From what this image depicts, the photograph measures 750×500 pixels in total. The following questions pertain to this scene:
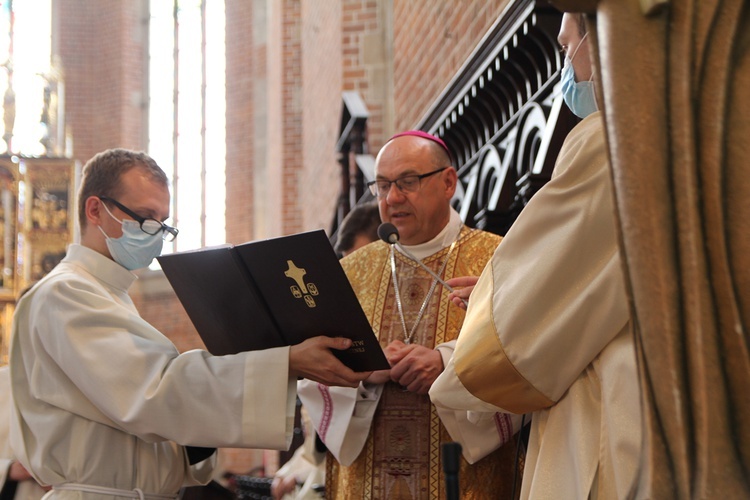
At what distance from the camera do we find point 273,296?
11.0 ft

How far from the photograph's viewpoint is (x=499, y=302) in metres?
2.53

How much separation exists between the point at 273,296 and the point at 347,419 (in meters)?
0.60

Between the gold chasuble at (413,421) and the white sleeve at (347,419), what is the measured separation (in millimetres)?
39

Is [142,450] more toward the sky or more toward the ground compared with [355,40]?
more toward the ground

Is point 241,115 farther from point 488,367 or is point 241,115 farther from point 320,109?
point 488,367

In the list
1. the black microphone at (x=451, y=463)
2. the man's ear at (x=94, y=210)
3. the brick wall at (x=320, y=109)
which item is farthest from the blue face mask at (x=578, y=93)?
the brick wall at (x=320, y=109)

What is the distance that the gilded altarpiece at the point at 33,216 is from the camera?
14.4 m

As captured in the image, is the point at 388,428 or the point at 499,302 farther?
the point at 388,428

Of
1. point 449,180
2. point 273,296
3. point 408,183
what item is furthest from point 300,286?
point 449,180

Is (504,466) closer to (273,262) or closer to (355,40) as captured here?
(273,262)

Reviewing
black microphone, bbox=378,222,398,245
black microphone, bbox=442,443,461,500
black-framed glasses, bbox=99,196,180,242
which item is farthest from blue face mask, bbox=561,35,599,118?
black-framed glasses, bbox=99,196,180,242

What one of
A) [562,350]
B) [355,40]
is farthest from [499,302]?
[355,40]

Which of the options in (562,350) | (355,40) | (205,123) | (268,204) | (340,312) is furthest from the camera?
(205,123)

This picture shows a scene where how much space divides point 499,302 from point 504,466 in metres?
1.24
